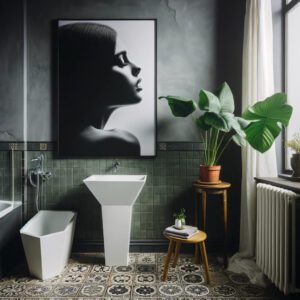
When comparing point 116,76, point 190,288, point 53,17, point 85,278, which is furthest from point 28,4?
point 190,288

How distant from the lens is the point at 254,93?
2.39m

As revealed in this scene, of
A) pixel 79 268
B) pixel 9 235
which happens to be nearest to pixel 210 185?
pixel 79 268

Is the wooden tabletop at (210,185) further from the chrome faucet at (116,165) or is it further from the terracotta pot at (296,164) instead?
the chrome faucet at (116,165)

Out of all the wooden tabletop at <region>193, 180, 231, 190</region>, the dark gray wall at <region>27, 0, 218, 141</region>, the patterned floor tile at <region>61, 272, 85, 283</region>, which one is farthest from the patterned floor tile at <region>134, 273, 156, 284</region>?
the dark gray wall at <region>27, 0, 218, 141</region>

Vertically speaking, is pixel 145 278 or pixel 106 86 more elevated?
pixel 106 86

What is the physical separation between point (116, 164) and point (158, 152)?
1.51 ft

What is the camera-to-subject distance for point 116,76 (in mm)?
2729

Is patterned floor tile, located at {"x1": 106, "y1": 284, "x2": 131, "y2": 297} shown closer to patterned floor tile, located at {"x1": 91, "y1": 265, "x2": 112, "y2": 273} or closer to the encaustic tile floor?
the encaustic tile floor

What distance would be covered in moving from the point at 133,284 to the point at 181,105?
5.20 feet

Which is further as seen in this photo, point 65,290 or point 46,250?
Result: point 46,250

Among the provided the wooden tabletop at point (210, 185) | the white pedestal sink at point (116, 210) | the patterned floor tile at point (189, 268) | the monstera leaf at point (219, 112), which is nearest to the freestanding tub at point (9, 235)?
the white pedestal sink at point (116, 210)

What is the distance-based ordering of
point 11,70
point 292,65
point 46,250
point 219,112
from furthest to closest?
point 11,70 → point 292,65 → point 219,112 → point 46,250

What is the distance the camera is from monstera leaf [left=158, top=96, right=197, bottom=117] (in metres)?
2.34

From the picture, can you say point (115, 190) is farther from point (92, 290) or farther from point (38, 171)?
point (38, 171)
